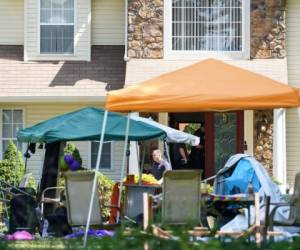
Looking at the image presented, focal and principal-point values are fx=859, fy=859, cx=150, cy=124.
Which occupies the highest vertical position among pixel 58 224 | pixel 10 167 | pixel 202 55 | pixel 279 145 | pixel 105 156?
Result: pixel 202 55

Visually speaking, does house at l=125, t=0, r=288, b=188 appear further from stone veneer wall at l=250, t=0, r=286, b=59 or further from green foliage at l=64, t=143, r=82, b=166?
green foliage at l=64, t=143, r=82, b=166

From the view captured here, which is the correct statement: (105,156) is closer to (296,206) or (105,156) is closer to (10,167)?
(10,167)

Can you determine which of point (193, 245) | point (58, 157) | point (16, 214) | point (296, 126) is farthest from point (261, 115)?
point (193, 245)

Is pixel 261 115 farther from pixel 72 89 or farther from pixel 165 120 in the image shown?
pixel 72 89

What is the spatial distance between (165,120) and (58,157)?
663 cm

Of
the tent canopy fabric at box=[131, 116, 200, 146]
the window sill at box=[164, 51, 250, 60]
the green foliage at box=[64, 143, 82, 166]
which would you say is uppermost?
the window sill at box=[164, 51, 250, 60]

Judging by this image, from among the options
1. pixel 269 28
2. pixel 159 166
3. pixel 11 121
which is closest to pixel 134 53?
pixel 269 28

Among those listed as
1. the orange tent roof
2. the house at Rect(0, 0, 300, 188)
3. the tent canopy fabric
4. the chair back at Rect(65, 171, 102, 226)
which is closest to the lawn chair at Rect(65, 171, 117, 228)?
the chair back at Rect(65, 171, 102, 226)

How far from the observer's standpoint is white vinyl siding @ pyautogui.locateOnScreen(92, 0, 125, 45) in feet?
68.0

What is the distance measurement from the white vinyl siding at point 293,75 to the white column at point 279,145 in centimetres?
84

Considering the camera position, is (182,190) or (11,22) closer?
(182,190)

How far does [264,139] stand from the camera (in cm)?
1895

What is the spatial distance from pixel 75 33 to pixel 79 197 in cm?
1031

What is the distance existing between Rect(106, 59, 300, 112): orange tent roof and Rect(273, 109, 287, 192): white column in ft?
28.7
